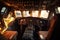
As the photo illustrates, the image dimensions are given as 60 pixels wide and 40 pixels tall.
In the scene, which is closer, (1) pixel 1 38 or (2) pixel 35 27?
(1) pixel 1 38

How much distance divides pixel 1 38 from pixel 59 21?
1245 millimetres

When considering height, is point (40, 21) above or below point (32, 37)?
above

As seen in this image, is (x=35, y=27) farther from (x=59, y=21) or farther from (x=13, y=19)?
(x=59, y=21)

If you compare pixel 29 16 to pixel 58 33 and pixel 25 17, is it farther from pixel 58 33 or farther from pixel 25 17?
pixel 58 33

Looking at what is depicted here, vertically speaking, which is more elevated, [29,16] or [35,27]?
[29,16]

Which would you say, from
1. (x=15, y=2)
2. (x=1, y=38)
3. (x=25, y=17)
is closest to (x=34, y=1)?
(x=15, y=2)

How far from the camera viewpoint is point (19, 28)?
482 centimetres

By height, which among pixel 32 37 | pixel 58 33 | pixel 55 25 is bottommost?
pixel 32 37

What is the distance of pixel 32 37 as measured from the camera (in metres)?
3.87

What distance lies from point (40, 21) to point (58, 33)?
3022 mm

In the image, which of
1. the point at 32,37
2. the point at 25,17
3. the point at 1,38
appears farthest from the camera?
the point at 25,17

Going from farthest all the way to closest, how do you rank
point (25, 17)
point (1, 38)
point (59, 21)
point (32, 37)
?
point (25, 17), point (32, 37), point (1, 38), point (59, 21)

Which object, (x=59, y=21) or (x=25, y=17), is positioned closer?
(x=59, y=21)

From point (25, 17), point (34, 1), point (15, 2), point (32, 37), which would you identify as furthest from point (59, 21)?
point (25, 17)
